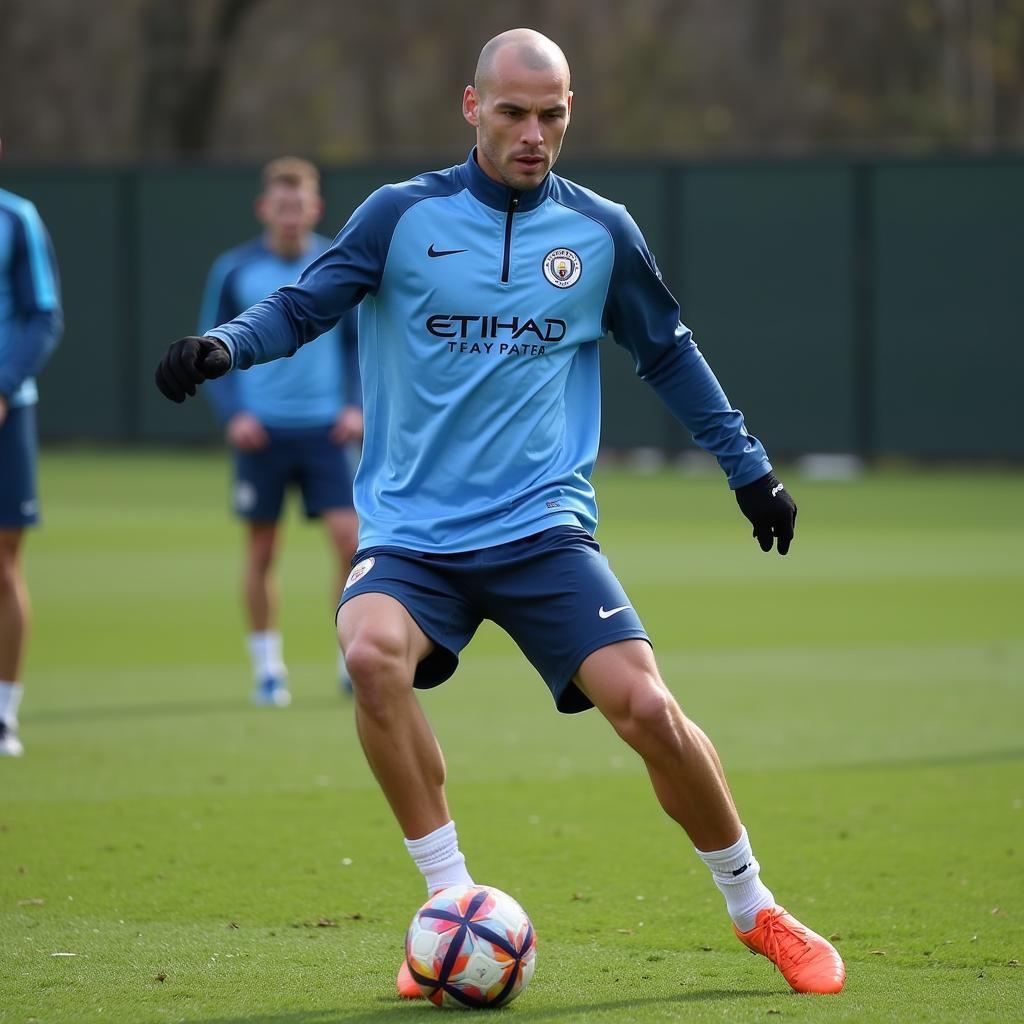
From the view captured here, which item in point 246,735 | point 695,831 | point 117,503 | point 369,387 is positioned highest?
point 369,387

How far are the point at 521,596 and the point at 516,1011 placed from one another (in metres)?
1.03

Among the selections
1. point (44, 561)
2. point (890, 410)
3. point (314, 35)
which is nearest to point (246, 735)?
point (44, 561)

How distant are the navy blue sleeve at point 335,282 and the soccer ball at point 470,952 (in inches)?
58.0

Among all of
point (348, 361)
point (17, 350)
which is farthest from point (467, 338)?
point (348, 361)

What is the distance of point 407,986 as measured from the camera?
4945 millimetres

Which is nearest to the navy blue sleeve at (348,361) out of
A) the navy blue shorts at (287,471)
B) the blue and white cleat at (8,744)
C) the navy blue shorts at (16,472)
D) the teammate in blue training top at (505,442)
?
the navy blue shorts at (287,471)

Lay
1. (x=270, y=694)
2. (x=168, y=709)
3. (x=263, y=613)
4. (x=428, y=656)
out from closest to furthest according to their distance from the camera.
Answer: (x=428, y=656) < (x=168, y=709) < (x=270, y=694) < (x=263, y=613)

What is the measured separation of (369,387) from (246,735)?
12.4ft

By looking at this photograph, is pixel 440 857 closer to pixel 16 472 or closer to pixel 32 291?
pixel 16 472

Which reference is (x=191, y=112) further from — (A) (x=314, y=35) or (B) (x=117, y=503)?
(B) (x=117, y=503)

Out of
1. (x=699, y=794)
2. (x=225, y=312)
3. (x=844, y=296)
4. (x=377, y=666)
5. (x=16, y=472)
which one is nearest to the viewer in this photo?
(x=377, y=666)

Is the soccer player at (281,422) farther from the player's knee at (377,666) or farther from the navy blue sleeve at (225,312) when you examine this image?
the player's knee at (377,666)

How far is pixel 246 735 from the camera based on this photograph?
881 cm

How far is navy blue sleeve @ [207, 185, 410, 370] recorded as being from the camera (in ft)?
16.8
